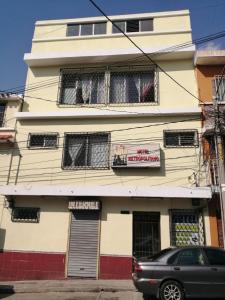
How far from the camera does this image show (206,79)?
47.1 feet

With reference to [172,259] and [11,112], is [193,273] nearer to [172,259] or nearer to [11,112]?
[172,259]

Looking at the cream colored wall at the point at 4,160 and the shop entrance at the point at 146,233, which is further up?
the cream colored wall at the point at 4,160

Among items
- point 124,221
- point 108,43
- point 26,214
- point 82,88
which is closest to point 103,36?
point 108,43

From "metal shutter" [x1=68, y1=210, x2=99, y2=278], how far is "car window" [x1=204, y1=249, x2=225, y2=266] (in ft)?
17.2

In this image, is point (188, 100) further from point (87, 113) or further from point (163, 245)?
point (163, 245)

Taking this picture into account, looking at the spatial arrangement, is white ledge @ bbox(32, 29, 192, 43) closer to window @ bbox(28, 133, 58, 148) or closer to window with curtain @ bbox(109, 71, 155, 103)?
window with curtain @ bbox(109, 71, 155, 103)

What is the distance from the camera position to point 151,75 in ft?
49.7

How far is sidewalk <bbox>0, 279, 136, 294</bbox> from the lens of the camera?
10633 millimetres

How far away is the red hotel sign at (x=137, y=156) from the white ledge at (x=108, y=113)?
1564mm

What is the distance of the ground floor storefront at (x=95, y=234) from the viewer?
12.5 meters

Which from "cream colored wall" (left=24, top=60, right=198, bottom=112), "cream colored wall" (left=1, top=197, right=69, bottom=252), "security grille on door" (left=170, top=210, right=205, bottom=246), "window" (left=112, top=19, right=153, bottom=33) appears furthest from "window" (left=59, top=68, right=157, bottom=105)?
"security grille on door" (left=170, top=210, right=205, bottom=246)

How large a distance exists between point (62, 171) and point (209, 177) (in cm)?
625

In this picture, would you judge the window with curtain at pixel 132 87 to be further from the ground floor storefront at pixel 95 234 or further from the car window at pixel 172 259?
the car window at pixel 172 259

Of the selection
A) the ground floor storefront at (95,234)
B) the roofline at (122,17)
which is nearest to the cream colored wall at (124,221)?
the ground floor storefront at (95,234)
